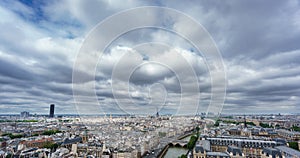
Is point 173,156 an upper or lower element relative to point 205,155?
lower

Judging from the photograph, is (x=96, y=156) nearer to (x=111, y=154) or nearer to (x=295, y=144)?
(x=111, y=154)

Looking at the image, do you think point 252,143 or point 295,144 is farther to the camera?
point 295,144

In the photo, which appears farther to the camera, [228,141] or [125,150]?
[228,141]

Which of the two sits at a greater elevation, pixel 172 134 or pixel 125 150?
pixel 125 150

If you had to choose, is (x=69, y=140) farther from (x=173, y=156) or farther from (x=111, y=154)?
(x=173, y=156)

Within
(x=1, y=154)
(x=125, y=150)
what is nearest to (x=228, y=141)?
(x=125, y=150)

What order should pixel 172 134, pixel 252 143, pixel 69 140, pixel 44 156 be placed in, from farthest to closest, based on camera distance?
pixel 172 134 → pixel 69 140 → pixel 252 143 → pixel 44 156

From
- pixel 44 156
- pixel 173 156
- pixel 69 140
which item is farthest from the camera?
pixel 69 140

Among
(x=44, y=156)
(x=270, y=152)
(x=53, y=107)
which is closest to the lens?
(x=270, y=152)

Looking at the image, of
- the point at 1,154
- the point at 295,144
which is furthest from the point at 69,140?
the point at 295,144
